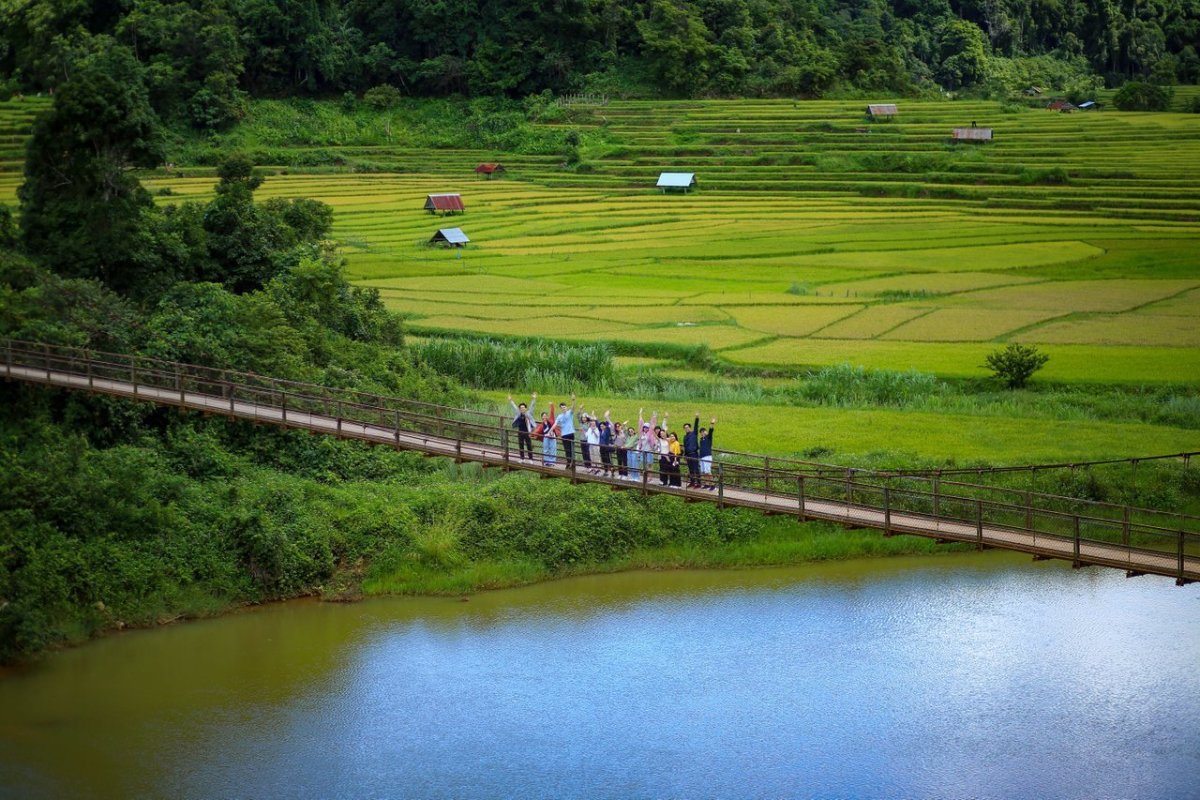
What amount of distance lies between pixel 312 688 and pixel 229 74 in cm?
6280

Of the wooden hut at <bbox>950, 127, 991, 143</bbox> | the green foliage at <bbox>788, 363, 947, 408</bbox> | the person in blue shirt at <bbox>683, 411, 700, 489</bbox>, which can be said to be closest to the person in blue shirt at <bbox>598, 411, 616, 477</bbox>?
the person in blue shirt at <bbox>683, 411, 700, 489</bbox>

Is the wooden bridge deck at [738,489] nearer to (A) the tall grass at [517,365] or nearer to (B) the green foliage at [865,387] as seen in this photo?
(B) the green foliage at [865,387]

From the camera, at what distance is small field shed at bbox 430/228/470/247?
60.5m

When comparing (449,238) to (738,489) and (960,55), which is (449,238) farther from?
(960,55)

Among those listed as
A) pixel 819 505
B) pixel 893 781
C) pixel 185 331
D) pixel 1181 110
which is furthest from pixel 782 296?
pixel 1181 110

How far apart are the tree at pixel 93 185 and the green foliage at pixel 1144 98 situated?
60.6m

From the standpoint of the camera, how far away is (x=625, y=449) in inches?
908

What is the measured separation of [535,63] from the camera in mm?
88625

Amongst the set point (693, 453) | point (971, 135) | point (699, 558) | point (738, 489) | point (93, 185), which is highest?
point (93, 185)

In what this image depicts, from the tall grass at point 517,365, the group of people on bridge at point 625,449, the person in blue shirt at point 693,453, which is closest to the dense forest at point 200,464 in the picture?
the tall grass at point 517,365

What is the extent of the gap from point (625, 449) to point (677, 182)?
49.5m

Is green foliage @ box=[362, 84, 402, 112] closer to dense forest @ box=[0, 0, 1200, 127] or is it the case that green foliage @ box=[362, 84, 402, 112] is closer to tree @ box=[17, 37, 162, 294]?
dense forest @ box=[0, 0, 1200, 127]

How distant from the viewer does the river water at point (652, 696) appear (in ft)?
68.2

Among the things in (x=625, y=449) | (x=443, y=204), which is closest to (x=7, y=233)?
(x=625, y=449)
